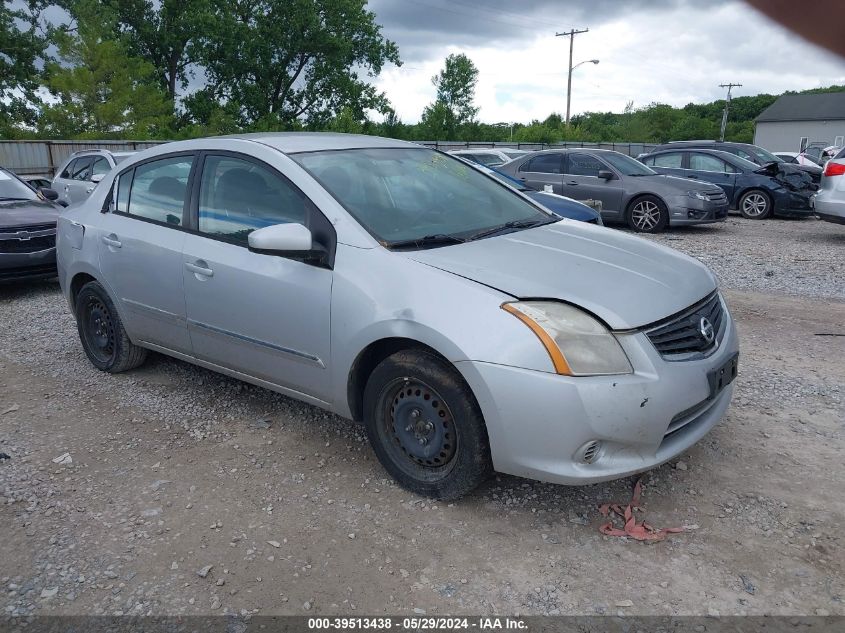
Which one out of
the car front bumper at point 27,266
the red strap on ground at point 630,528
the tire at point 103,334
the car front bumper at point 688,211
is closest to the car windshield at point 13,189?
the car front bumper at point 27,266

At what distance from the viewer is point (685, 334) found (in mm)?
3078

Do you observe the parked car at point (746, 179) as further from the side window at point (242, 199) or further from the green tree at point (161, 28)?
the green tree at point (161, 28)

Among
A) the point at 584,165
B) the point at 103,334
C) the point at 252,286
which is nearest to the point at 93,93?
the point at 584,165

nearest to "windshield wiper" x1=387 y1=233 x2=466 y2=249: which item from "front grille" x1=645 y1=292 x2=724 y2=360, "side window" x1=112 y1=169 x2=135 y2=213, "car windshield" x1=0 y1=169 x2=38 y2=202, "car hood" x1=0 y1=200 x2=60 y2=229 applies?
"front grille" x1=645 y1=292 x2=724 y2=360

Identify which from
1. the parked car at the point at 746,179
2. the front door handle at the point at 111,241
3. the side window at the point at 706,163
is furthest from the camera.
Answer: the side window at the point at 706,163

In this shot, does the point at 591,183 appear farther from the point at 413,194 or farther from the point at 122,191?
the point at 122,191

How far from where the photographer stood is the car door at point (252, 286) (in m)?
3.49

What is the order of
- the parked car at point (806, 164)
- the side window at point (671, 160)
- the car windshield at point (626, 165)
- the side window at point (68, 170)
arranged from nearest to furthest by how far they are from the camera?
the car windshield at point (626, 165) → the side window at point (68, 170) → the side window at point (671, 160) → the parked car at point (806, 164)

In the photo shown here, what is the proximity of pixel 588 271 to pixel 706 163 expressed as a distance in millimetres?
12541

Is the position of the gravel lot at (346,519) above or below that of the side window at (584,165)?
below

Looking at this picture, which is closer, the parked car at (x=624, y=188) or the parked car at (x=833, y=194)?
the parked car at (x=833, y=194)

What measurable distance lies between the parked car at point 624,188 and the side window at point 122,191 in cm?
913

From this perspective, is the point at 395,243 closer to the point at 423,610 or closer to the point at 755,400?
the point at 423,610

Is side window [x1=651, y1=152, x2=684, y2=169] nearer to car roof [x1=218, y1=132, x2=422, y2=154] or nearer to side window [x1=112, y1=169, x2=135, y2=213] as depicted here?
car roof [x1=218, y1=132, x2=422, y2=154]
